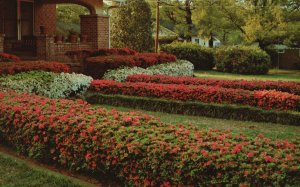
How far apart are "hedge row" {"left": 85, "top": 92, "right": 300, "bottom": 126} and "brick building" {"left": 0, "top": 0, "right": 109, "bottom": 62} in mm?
4184

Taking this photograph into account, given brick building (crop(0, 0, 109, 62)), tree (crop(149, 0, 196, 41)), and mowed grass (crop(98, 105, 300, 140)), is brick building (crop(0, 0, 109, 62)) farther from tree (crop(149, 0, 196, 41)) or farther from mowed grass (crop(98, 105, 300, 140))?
tree (crop(149, 0, 196, 41))

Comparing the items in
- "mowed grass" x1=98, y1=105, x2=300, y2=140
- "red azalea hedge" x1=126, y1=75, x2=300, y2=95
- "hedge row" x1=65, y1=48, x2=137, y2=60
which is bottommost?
"mowed grass" x1=98, y1=105, x2=300, y2=140

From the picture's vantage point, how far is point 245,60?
25953 millimetres

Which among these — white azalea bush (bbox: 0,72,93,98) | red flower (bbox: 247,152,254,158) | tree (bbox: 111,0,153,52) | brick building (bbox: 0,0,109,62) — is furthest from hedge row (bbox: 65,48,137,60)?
red flower (bbox: 247,152,254,158)

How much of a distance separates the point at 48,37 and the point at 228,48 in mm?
13680

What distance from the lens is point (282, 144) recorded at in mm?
5336

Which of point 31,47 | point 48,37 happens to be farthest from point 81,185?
point 31,47

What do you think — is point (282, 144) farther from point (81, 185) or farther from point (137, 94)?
point (137, 94)

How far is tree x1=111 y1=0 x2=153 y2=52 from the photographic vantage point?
1087 inches

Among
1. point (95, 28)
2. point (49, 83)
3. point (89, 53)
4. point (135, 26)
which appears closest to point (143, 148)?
point (49, 83)

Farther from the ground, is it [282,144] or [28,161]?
[282,144]

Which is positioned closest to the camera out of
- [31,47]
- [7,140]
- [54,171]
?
[54,171]

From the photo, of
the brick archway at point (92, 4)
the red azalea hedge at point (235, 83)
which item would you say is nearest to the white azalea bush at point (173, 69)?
the red azalea hedge at point (235, 83)

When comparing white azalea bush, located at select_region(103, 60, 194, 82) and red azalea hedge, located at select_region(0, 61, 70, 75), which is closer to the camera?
red azalea hedge, located at select_region(0, 61, 70, 75)
